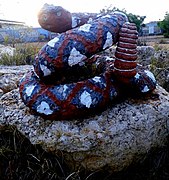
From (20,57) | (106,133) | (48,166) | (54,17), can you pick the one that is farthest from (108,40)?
(20,57)

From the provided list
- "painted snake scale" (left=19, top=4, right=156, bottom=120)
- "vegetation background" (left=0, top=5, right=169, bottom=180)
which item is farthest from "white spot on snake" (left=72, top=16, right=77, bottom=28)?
"vegetation background" (left=0, top=5, right=169, bottom=180)

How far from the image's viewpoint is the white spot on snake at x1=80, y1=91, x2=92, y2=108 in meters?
1.60

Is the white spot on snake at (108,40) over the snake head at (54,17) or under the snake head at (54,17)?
under

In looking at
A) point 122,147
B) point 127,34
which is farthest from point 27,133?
point 127,34

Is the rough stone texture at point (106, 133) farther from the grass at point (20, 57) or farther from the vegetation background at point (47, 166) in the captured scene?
the grass at point (20, 57)

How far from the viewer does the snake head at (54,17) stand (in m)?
1.64

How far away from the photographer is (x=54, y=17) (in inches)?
65.2

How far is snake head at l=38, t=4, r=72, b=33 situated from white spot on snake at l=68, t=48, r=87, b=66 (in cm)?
24

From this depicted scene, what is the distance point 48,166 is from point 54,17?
784 mm

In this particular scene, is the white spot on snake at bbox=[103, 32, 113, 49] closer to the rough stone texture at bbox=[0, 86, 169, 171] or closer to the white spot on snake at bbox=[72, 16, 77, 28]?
the white spot on snake at bbox=[72, 16, 77, 28]

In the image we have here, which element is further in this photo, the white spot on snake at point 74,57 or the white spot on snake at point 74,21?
the white spot on snake at point 74,21

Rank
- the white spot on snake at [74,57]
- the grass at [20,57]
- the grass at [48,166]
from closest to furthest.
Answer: the white spot on snake at [74,57] → the grass at [48,166] → the grass at [20,57]

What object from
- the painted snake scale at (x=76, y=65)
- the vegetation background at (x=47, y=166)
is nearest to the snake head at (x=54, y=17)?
the painted snake scale at (x=76, y=65)

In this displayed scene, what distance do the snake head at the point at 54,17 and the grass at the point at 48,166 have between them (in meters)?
0.63
